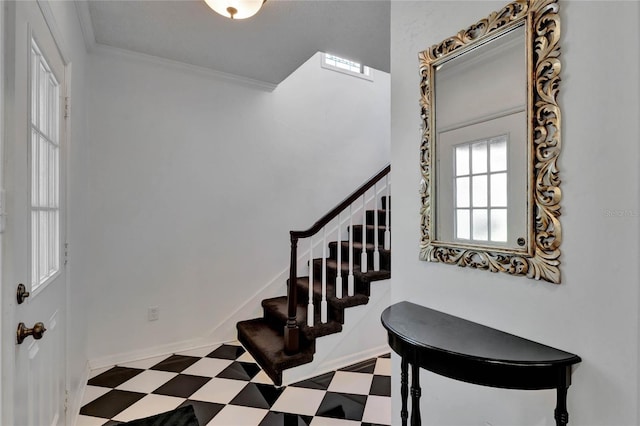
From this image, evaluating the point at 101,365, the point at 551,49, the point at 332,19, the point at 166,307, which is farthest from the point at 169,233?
the point at 551,49

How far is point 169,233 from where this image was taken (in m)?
2.71

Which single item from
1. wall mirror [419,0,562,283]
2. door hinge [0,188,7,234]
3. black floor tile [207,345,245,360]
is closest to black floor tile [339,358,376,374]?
black floor tile [207,345,245,360]

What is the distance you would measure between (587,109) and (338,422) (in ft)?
6.27

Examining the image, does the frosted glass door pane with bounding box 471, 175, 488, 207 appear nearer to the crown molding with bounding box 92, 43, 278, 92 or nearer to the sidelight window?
the sidelight window

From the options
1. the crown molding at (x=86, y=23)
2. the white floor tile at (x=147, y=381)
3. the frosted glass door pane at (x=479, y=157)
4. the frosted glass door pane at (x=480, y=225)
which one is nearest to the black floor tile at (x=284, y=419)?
the white floor tile at (x=147, y=381)

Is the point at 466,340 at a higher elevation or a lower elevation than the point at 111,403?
higher

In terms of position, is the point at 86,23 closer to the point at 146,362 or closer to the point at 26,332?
the point at 26,332

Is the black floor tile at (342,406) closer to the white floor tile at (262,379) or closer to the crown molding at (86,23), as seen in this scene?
the white floor tile at (262,379)

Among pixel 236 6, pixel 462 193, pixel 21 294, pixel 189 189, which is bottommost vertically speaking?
pixel 21 294

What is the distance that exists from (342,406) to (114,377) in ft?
5.55

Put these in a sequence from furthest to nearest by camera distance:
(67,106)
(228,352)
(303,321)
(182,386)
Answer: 1. (228,352)
2. (303,321)
3. (182,386)
4. (67,106)

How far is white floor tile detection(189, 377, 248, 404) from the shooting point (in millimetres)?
2047

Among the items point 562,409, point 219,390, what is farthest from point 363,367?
point 562,409

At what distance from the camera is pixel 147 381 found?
7.38 feet
